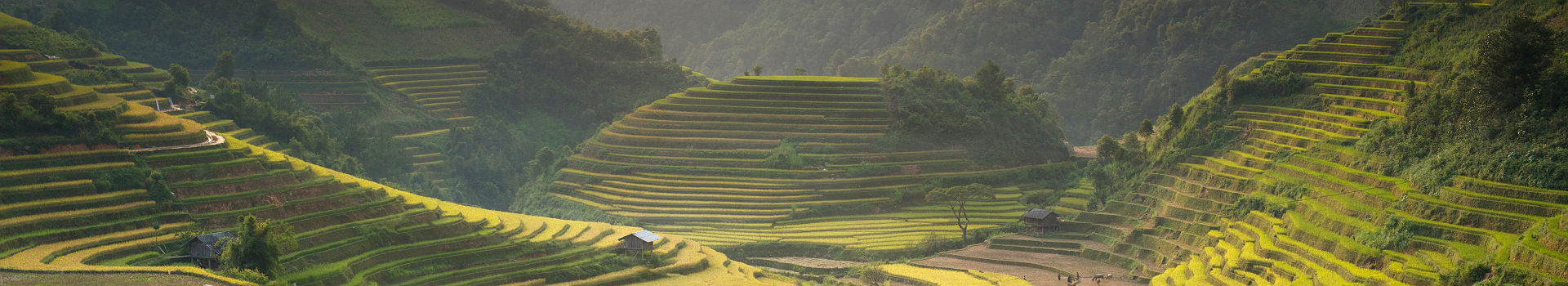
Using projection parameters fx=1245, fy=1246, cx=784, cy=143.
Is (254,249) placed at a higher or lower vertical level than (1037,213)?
higher

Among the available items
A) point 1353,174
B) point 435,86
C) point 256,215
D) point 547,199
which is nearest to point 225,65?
point 435,86

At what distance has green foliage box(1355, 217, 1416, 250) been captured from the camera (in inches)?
900

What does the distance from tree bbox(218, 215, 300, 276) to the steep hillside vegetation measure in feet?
60.5

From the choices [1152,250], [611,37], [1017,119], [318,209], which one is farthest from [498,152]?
[1152,250]

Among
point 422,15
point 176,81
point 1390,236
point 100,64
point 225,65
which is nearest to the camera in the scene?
point 1390,236

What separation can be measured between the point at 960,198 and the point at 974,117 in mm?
Result: 6413

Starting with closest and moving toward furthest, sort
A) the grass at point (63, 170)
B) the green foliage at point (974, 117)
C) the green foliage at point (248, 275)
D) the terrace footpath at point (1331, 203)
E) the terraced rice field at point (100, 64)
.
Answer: the green foliage at point (248, 275)
the terrace footpath at point (1331, 203)
the grass at point (63, 170)
the terraced rice field at point (100, 64)
the green foliage at point (974, 117)

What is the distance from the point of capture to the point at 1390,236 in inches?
909

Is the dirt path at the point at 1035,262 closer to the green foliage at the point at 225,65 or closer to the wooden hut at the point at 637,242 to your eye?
the wooden hut at the point at 637,242

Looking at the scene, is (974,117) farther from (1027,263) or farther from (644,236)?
(644,236)

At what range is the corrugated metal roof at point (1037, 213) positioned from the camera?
35.2 metres

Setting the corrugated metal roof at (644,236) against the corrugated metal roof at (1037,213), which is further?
the corrugated metal roof at (1037,213)

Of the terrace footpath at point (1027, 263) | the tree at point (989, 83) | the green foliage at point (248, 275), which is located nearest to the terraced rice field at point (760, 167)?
the terrace footpath at point (1027, 263)

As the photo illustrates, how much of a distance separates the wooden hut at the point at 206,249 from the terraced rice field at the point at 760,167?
14805mm
